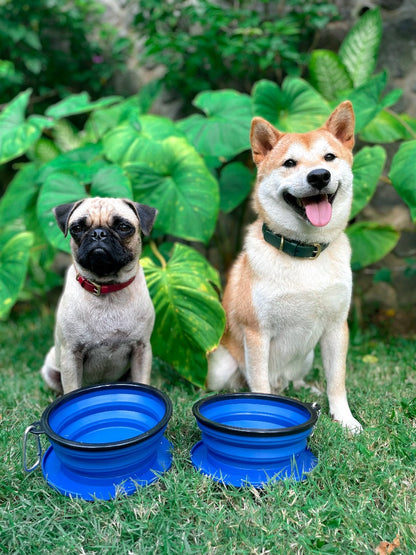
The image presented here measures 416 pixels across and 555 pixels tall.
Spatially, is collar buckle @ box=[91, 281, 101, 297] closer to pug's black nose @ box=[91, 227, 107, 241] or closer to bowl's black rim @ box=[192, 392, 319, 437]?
pug's black nose @ box=[91, 227, 107, 241]

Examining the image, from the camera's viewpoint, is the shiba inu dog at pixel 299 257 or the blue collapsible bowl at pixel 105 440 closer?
the blue collapsible bowl at pixel 105 440

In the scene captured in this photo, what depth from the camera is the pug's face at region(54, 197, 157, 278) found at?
224cm

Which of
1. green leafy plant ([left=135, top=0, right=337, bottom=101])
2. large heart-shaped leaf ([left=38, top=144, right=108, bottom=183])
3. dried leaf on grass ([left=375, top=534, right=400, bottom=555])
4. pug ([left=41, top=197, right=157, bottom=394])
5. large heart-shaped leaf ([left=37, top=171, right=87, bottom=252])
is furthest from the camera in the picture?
green leafy plant ([left=135, top=0, right=337, bottom=101])

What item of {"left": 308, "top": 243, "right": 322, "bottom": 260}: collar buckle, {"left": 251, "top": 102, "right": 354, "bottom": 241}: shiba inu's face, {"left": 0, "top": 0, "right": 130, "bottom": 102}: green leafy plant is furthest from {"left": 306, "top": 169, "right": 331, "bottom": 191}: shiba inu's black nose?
{"left": 0, "top": 0, "right": 130, "bottom": 102}: green leafy plant

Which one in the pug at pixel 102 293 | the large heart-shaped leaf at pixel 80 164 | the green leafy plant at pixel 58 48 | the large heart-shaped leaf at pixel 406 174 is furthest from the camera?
the green leafy plant at pixel 58 48

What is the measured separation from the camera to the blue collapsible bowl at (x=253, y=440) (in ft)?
6.07

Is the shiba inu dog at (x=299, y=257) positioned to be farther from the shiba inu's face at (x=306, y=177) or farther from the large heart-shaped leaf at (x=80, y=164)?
the large heart-shaped leaf at (x=80, y=164)

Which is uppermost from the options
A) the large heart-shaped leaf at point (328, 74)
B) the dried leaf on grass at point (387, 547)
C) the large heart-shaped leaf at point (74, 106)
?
the large heart-shaped leaf at point (328, 74)

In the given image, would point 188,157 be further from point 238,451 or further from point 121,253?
point 238,451

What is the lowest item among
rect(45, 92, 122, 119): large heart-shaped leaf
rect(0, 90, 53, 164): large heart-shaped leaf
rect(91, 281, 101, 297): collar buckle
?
rect(91, 281, 101, 297): collar buckle

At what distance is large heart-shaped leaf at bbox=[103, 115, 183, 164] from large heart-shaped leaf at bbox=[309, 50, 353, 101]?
135 centimetres

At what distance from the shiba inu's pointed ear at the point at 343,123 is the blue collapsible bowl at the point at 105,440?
1.58 metres

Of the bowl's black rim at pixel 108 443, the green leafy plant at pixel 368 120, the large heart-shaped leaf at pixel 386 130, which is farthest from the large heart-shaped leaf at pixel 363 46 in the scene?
the bowl's black rim at pixel 108 443

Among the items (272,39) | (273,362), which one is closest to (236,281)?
(273,362)
